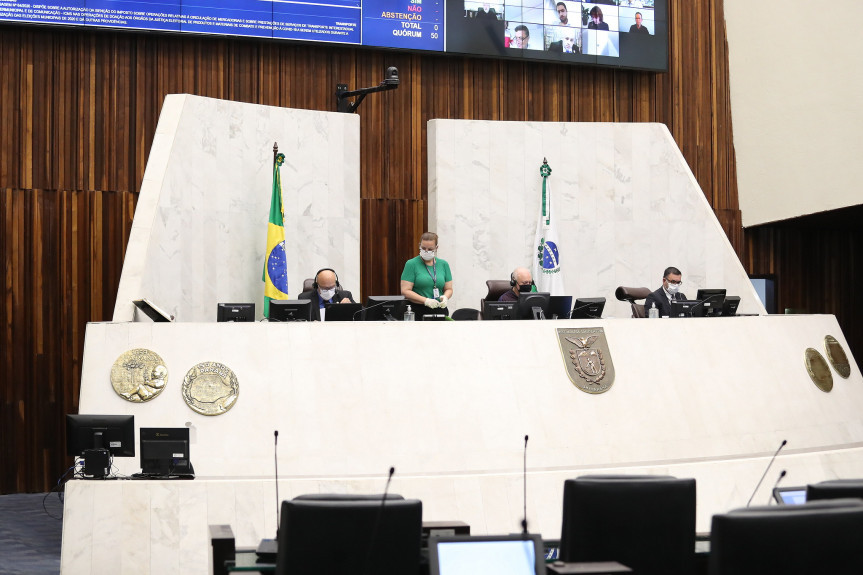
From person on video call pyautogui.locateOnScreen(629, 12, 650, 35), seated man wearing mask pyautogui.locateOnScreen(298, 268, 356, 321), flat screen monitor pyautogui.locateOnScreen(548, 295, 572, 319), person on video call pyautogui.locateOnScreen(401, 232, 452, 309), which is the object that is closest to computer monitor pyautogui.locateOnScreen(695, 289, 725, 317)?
flat screen monitor pyautogui.locateOnScreen(548, 295, 572, 319)

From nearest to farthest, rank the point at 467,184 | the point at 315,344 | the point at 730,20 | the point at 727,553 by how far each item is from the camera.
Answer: the point at 727,553, the point at 315,344, the point at 467,184, the point at 730,20

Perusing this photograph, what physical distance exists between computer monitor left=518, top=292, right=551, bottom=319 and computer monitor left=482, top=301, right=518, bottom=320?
67 millimetres

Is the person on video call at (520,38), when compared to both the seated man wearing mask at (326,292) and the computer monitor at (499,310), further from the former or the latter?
the computer monitor at (499,310)

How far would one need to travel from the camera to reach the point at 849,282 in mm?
13180

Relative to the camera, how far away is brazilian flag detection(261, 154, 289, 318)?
31.0ft

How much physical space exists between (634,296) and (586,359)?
2.16m

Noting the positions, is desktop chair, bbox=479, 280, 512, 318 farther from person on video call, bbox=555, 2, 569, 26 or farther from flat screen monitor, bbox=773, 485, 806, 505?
flat screen monitor, bbox=773, 485, 806, 505

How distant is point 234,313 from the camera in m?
7.16

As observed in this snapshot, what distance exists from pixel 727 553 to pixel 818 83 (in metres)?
10.1

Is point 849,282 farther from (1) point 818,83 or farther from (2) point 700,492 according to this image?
(2) point 700,492

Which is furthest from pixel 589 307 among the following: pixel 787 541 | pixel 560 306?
pixel 787 541

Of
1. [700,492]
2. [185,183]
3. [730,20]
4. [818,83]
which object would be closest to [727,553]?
[700,492]

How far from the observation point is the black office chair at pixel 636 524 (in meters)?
3.52

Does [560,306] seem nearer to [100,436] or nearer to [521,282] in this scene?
[521,282]
